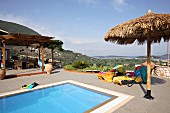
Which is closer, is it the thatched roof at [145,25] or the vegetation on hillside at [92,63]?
the thatched roof at [145,25]

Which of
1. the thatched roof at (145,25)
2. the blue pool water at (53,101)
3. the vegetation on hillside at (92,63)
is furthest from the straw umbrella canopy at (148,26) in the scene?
the vegetation on hillside at (92,63)

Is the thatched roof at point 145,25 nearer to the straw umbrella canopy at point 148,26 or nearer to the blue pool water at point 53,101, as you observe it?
the straw umbrella canopy at point 148,26

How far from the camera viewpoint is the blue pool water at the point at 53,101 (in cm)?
431

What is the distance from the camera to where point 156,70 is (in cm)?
931

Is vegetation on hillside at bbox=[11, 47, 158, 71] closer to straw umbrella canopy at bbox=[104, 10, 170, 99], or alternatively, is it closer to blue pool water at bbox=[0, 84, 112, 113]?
blue pool water at bbox=[0, 84, 112, 113]

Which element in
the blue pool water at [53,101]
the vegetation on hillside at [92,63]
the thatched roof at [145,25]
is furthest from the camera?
the vegetation on hillside at [92,63]

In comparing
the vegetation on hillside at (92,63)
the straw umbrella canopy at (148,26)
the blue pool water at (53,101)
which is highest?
the straw umbrella canopy at (148,26)

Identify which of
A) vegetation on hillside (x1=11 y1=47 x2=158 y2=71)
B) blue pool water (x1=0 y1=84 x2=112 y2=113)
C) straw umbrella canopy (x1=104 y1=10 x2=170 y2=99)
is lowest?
blue pool water (x1=0 y1=84 x2=112 y2=113)

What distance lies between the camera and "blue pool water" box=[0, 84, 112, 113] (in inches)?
169

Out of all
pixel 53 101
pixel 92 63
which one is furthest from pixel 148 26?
pixel 92 63

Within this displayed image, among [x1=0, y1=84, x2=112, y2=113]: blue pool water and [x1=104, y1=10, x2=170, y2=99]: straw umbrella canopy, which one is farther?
[x1=0, y1=84, x2=112, y2=113]: blue pool water

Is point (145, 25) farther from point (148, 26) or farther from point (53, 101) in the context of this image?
point (53, 101)


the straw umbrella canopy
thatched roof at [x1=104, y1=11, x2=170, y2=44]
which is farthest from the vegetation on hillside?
thatched roof at [x1=104, y1=11, x2=170, y2=44]

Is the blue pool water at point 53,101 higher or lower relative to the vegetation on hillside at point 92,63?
lower
